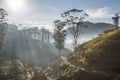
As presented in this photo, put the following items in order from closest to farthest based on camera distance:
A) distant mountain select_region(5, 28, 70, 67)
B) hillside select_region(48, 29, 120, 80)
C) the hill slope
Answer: hillside select_region(48, 29, 120, 80)
the hill slope
distant mountain select_region(5, 28, 70, 67)

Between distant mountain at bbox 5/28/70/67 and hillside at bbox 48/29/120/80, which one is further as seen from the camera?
distant mountain at bbox 5/28/70/67

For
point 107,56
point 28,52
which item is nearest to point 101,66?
point 107,56

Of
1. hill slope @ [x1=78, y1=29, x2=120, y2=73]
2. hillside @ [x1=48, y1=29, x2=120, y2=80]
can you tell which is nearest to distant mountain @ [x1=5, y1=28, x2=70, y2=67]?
hill slope @ [x1=78, y1=29, x2=120, y2=73]

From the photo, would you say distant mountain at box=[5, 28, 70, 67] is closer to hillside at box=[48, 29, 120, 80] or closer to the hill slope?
the hill slope

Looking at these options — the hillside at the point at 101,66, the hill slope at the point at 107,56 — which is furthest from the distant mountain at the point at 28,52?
the hillside at the point at 101,66

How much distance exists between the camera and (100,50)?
178 feet

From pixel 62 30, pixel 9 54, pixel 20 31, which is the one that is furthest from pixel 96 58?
pixel 20 31

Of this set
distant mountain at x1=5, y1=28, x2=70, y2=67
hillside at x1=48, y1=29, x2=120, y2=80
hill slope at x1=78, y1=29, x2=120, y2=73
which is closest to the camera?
hillside at x1=48, y1=29, x2=120, y2=80

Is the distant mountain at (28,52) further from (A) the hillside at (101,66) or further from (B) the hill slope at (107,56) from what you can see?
(A) the hillside at (101,66)

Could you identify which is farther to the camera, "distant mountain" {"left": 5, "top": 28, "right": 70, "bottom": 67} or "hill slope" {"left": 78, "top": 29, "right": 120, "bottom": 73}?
"distant mountain" {"left": 5, "top": 28, "right": 70, "bottom": 67}

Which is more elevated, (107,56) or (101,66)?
(107,56)

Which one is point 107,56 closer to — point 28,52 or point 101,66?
point 101,66

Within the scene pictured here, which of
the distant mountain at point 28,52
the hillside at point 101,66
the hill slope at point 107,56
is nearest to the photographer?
the hillside at point 101,66

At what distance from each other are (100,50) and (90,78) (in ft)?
50.1
